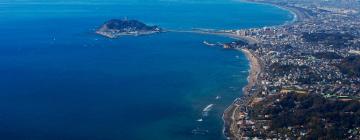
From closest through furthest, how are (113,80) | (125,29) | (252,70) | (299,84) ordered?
(299,84) < (113,80) < (252,70) < (125,29)

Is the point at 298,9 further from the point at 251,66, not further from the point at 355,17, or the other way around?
the point at 251,66

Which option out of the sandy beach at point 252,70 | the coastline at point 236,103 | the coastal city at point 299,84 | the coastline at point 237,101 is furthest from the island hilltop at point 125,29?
the coastline at point 236,103

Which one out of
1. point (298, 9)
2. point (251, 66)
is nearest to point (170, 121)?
point (251, 66)

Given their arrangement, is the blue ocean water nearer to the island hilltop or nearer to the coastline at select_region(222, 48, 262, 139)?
the coastline at select_region(222, 48, 262, 139)

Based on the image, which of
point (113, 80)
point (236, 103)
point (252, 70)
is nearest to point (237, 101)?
point (236, 103)

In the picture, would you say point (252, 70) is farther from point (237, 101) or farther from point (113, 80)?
point (113, 80)

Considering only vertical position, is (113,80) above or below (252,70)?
below

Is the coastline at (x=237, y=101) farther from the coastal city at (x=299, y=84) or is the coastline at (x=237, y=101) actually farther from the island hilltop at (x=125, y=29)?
the island hilltop at (x=125, y=29)

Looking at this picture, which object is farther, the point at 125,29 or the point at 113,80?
the point at 125,29
